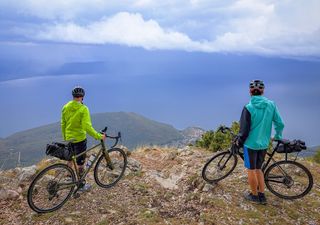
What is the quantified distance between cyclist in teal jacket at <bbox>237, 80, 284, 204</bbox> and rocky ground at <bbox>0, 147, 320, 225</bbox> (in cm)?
108

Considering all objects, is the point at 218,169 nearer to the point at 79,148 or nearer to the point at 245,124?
the point at 245,124

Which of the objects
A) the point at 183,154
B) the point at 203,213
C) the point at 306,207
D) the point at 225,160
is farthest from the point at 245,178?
the point at 183,154

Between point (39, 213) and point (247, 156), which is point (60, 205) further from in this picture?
point (247, 156)

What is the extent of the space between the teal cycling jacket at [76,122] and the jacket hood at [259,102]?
4199mm

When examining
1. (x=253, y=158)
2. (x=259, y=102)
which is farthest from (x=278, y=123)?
(x=253, y=158)

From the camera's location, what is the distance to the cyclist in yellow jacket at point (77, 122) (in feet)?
30.6

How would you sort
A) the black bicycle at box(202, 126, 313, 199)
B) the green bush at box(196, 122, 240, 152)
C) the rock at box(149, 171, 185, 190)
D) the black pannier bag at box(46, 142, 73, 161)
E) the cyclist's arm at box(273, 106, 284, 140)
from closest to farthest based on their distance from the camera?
the black pannier bag at box(46, 142, 73, 161), the cyclist's arm at box(273, 106, 284, 140), the black bicycle at box(202, 126, 313, 199), the rock at box(149, 171, 185, 190), the green bush at box(196, 122, 240, 152)

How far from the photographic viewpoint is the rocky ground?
8891 mm

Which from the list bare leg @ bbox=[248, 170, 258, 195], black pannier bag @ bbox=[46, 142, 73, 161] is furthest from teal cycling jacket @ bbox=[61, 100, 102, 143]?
bare leg @ bbox=[248, 170, 258, 195]

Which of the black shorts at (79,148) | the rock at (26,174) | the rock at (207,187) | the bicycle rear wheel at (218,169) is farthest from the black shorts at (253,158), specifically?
the rock at (26,174)

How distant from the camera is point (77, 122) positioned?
9.44m

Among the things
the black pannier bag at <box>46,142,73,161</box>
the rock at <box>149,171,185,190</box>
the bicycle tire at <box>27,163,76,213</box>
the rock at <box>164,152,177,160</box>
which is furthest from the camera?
the rock at <box>164,152,177,160</box>

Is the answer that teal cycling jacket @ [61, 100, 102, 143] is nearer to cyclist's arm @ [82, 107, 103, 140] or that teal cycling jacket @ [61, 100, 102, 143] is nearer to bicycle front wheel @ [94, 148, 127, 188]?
cyclist's arm @ [82, 107, 103, 140]

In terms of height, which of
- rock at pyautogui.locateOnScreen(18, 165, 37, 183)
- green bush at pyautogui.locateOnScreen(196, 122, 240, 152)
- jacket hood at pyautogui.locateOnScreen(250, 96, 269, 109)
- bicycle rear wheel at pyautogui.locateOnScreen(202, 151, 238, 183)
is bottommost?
green bush at pyautogui.locateOnScreen(196, 122, 240, 152)
